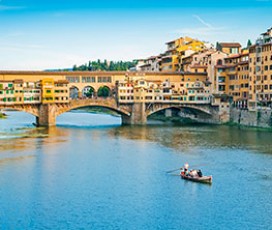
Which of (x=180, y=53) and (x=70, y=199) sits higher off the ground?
(x=180, y=53)

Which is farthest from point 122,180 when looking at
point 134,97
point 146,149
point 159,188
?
point 134,97

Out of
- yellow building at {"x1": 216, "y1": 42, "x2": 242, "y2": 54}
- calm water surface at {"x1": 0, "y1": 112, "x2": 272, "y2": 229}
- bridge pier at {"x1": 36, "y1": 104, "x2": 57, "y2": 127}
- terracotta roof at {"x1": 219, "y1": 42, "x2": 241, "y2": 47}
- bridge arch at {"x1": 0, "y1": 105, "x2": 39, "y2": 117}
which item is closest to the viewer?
calm water surface at {"x1": 0, "y1": 112, "x2": 272, "y2": 229}

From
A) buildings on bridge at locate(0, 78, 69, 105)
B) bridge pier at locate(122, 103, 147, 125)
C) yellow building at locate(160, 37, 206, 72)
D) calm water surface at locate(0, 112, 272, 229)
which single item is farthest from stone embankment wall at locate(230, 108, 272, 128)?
buildings on bridge at locate(0, 78, 69, 105)

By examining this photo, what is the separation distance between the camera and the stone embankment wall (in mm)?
55709

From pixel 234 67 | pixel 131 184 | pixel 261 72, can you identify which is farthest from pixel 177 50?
pixel 131 184

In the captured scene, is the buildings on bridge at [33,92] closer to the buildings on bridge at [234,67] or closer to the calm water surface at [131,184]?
the calm water surface at [131,184]

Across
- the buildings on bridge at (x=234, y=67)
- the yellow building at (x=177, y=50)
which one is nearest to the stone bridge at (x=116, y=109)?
the buildings on bridge at (x=234, y=67)

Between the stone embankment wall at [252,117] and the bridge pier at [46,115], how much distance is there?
74.2ft

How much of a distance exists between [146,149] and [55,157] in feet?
26.9

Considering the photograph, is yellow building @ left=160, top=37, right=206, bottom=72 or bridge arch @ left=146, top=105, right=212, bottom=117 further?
yellow building @ left=160, top=37, right=206, bottom=72

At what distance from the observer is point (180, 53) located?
81188 mm

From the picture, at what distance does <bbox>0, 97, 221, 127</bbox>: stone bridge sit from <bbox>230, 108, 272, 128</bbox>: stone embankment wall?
2729 mm

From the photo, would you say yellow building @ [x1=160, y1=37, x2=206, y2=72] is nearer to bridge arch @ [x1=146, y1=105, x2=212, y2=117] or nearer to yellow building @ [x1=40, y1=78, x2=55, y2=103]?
bridge arch @ [x1=146, y1=105, x2=212, y2=117]

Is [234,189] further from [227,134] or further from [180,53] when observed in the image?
[180,53]
